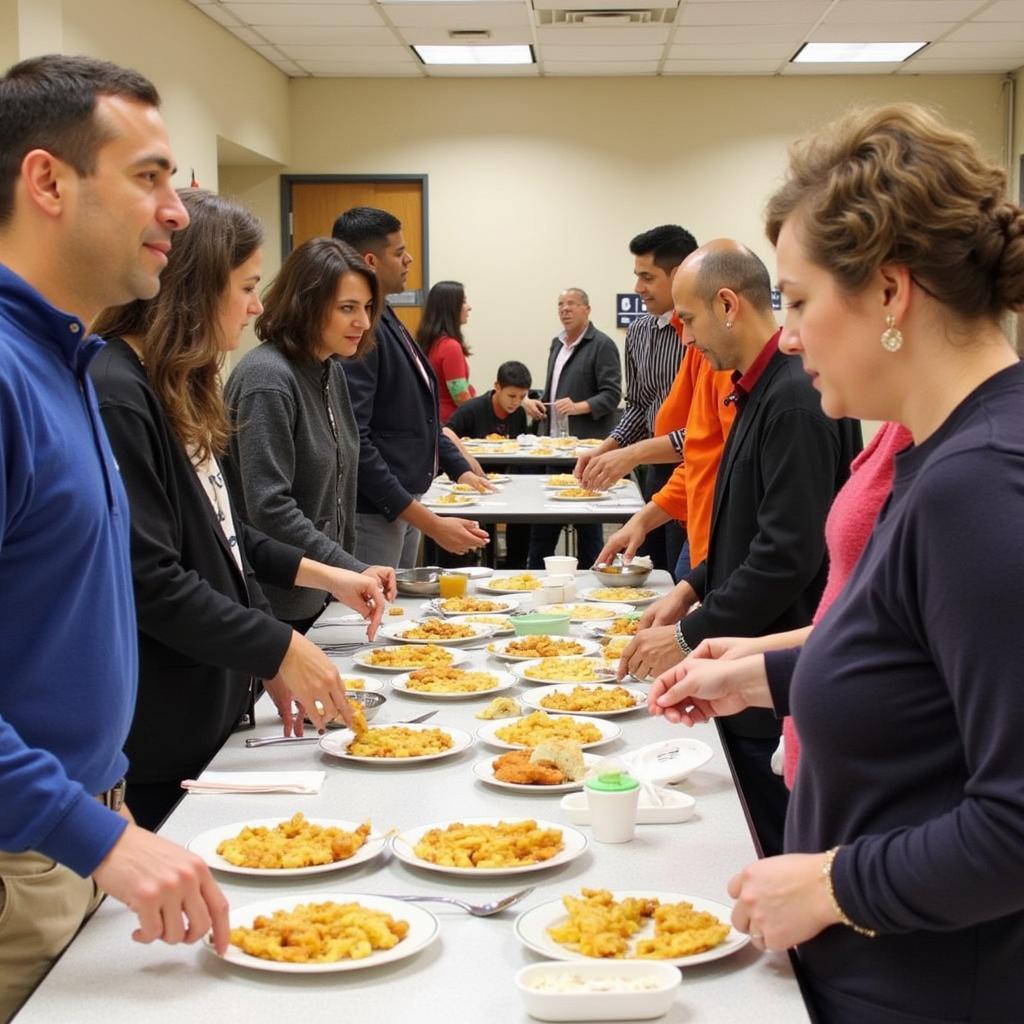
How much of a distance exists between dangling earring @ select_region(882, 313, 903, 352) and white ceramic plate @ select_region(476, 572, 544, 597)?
2.40 meters

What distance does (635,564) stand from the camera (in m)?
3.80

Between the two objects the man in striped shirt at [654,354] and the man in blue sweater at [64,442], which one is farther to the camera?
the man in striped shirt at [654,354]

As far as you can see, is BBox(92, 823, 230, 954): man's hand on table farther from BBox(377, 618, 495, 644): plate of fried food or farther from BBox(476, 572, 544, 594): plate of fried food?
BBox(476, 572, 544, 594): plate of fried food

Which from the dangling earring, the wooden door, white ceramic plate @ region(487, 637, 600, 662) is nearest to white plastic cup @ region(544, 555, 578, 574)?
white ceramic plate @ region(487, 637, 600, 662)

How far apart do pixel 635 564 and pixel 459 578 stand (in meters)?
0.58

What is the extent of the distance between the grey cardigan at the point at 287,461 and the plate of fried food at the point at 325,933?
1481mm

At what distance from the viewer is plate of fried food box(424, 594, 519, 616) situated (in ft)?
10.9

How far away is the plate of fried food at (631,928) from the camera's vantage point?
1367 mm

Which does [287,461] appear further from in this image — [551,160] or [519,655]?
[551,160]

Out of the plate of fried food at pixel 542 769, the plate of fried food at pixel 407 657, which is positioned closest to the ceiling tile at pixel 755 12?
the plate of fried food at pixel 407 657

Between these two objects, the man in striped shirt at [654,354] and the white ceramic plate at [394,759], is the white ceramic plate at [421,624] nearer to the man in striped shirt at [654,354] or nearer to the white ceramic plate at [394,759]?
the white ceramic plate at [394,759]

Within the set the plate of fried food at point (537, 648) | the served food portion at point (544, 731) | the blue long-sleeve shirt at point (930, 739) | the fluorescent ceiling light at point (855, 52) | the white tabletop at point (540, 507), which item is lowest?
the served food portion at point (544, 731)

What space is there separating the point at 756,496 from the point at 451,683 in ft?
2.39

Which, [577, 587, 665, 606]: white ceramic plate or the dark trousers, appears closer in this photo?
the dark trousers
